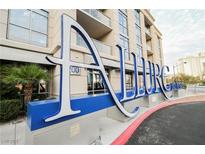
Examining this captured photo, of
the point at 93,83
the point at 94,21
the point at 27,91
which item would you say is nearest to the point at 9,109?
the point at 27,91

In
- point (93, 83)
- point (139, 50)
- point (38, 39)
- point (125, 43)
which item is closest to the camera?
point (38, 39)

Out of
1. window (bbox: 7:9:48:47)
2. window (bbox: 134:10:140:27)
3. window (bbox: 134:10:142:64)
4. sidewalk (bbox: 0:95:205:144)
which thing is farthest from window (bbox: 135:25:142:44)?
sidewalk (bbox: 0:95:205:144)

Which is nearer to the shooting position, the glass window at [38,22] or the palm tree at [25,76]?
the palm tree at [25,76]

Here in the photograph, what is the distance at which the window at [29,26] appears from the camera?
7.54 metres

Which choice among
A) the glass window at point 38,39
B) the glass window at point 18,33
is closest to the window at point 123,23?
the glass window at point 38,39

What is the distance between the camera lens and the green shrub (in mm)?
5795

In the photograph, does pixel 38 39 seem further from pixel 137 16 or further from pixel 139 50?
pixel 137 16

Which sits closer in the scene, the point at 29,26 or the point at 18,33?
the point at 18,33

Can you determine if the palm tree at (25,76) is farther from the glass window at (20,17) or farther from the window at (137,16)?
the window at (137,16)

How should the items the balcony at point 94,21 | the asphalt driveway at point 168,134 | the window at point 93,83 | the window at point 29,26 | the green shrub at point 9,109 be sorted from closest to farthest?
the asphalt driveway at point 168,134
the green shrub at point 9,109
the window at point 29,26
the balcony at point 94,21
the window at point 93,83

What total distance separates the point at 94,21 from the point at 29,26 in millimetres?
5794

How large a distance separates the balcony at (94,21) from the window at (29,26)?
3.17m

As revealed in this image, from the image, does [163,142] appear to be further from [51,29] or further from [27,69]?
[51,29]

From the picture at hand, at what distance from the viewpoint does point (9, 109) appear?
19.7 ft
